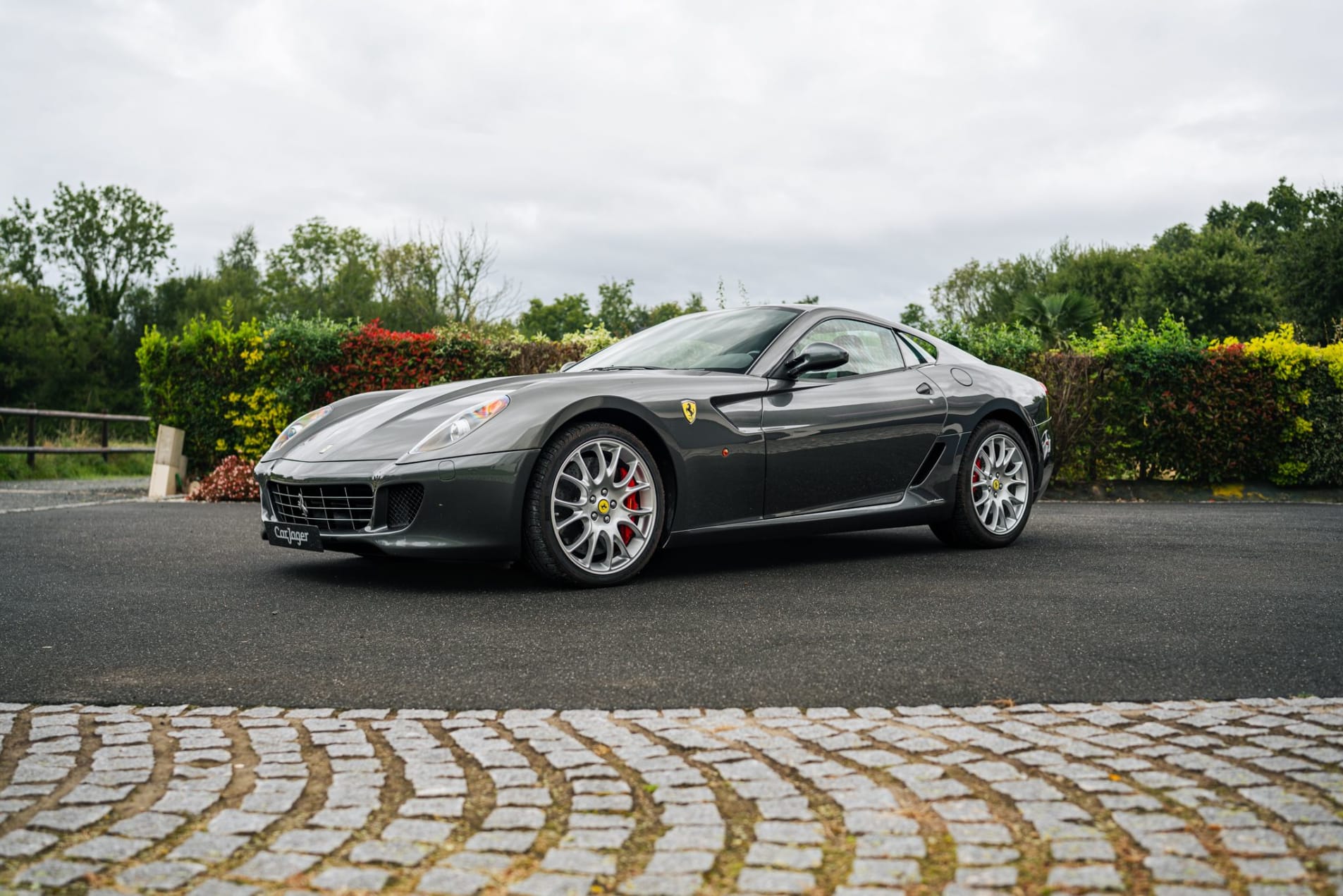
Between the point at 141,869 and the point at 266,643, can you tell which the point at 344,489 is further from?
the point at 141,869

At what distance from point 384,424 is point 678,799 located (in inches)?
138

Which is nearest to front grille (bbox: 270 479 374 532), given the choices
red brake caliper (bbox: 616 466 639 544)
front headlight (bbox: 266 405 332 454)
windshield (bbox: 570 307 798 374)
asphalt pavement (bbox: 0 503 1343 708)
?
asphalt pavement (bbox: 0 503 1343 708)

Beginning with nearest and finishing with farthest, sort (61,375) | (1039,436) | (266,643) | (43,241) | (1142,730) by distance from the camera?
(1142,730)
(266,643)
(1039,436)
(61,375)
(43,241)

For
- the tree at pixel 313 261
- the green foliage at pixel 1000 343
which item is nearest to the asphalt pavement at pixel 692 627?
the green foliage at pixel 1000 343

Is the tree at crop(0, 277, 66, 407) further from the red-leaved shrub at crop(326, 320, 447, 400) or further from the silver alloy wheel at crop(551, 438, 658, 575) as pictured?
the silver alloy wheel at crop(551, 438, 658, 575)

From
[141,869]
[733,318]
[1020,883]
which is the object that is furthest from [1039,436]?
[141,869]

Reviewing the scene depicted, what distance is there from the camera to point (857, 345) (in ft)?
21.7

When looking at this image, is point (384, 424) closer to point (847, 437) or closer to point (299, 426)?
point (299, 426)

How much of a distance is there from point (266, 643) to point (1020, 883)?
298 cm

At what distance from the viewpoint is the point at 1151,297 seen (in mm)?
46281

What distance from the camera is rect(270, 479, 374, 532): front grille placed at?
5301 millimetres

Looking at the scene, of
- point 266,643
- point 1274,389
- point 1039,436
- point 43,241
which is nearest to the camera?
point 266,643

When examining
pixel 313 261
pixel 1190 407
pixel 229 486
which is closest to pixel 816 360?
pixel 229 486

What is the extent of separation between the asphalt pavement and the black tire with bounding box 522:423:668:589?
99 mm
